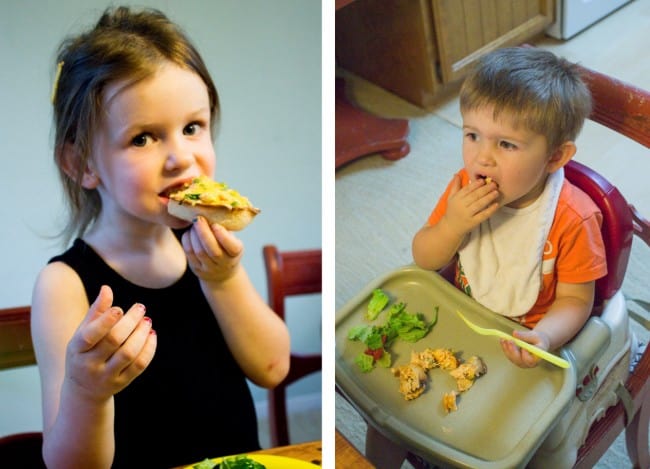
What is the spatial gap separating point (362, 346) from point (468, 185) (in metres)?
0.34

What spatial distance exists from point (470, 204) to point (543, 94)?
0.21 m

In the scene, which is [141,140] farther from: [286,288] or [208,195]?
[286,288]

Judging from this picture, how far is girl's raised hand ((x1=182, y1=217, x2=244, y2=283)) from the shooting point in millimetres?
1428

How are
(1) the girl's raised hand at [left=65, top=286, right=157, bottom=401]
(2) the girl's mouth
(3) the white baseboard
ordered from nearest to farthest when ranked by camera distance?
(1) the girl's raised hand at [left=65, top=286, right=157, bottom=401] → (2) the girl's mouth → (3) the white baseboard

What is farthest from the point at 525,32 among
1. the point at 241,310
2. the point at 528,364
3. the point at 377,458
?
the point at 377,458

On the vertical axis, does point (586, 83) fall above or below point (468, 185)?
above

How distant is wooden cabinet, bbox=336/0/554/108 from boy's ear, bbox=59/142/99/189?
48 centimetres

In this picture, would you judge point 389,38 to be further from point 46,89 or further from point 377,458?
point 377,458

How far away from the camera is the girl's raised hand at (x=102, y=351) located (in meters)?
1.36

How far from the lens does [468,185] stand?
148 cm

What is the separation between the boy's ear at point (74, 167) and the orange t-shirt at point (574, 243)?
72 cm

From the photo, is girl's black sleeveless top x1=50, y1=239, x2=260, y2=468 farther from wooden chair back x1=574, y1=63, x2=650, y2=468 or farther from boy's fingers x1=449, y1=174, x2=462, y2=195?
wooden chair back x1=574, y1=63, x2=650, y2=468

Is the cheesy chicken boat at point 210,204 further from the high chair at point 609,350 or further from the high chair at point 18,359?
the high chair at point 609,350

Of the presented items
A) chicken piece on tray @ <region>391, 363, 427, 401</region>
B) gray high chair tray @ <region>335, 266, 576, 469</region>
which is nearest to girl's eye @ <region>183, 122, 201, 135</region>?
gray high chair tray @ <region>335, 266, 576, 469</region>
